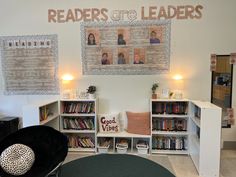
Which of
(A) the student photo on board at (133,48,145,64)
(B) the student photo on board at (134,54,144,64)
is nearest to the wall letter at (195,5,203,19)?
(A) the student photo on board at (133,48,145,64)

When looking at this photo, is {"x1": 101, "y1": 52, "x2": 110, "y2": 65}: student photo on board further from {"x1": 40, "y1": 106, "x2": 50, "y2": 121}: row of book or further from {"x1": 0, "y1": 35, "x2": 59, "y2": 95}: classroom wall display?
{"x1": 40, "y1": 106, "x2": 50, "y2": 121}: row of book

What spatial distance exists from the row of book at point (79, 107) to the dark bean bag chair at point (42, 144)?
1299 millimetres

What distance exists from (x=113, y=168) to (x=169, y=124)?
5.10ft

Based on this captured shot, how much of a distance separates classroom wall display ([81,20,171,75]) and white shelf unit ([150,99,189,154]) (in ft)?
2.10

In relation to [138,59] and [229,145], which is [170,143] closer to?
[229,145]

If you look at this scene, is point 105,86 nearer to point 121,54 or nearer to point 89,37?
point 121,54

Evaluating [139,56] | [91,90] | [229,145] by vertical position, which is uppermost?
[139,56]

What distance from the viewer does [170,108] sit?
379 centimetres

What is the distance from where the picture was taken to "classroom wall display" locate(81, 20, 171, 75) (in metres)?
3.84

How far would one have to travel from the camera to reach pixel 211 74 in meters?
3.83

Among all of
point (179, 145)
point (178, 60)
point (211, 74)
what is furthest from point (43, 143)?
point (211, 74)

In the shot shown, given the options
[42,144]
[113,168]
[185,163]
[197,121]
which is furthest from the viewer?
[185,163]

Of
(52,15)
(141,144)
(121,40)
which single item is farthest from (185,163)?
(52,15)

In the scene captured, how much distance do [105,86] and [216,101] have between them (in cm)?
204
